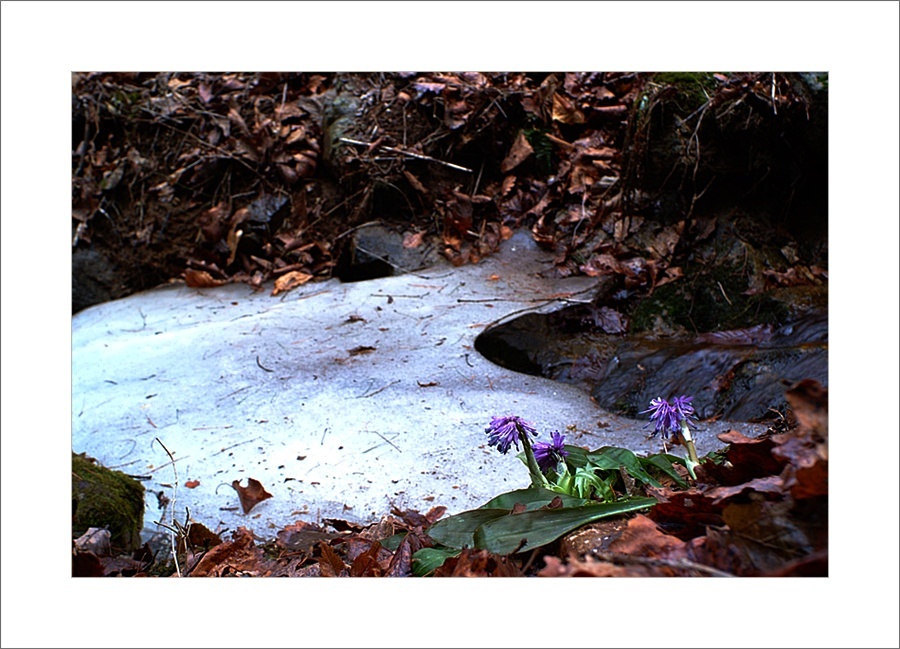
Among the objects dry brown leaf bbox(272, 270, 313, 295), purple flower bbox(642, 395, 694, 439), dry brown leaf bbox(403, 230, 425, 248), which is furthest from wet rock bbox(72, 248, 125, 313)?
purple flower bbox(642, 395, 694, 439)

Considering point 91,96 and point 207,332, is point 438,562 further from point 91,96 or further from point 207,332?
point 91,96

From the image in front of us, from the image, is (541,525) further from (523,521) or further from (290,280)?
(290,280)

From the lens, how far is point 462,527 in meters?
0.61

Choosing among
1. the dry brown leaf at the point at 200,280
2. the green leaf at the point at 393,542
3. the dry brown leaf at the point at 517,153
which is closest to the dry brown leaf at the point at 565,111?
the dry brown leaf at the point at 517,153

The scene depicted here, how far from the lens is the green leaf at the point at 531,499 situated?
585 mm

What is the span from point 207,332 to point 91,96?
1.24m

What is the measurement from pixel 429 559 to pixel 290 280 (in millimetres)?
1609

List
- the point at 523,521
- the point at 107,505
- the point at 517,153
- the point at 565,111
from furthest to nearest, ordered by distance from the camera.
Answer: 1. the point at 517,153
2. the point at 565,111
3. the point at 107,505
4. the point at 523,521

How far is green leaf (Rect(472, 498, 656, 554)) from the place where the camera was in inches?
21.1

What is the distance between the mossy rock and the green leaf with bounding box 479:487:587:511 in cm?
55

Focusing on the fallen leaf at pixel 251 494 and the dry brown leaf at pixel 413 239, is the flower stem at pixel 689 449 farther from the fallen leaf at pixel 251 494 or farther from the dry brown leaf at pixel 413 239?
the dry brown leaf at pixel 413 239

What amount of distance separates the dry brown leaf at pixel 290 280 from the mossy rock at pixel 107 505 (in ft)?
3.45

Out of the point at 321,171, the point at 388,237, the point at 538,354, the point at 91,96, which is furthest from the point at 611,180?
the point at 91,96

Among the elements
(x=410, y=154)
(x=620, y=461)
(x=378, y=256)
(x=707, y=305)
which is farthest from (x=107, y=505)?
(x=410, y=154)
